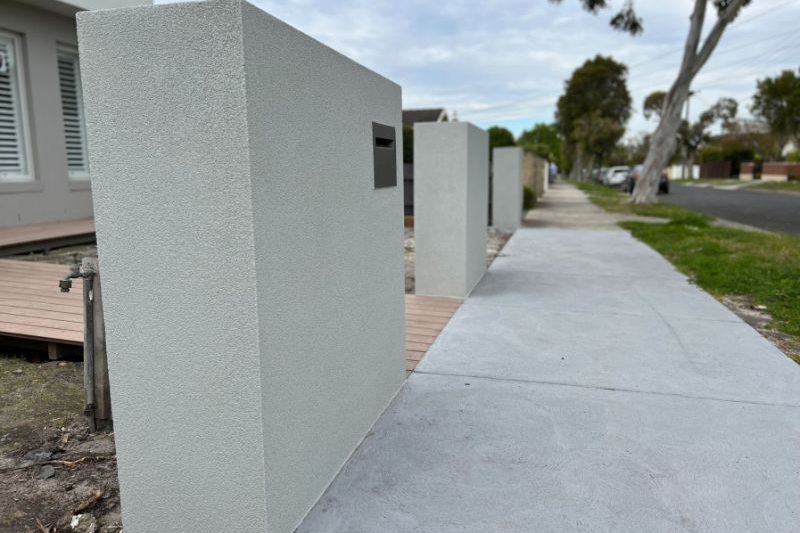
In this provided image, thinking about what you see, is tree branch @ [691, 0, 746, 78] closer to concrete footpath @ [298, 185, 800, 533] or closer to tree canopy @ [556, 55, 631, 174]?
concrete footpath @ [298, 185, 800, 533]

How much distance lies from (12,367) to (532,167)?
1903cm

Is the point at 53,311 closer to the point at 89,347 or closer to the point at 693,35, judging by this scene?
the point at 89,347

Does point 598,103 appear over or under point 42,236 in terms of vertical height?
over

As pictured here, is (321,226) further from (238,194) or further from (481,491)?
(481,491)

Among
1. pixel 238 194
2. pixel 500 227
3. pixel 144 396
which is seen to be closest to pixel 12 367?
pixel 144 396

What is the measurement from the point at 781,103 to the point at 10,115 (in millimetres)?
54375

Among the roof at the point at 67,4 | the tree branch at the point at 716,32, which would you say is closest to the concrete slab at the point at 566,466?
the roof at the point at 67,4

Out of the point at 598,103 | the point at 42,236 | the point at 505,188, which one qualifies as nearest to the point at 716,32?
the point at 505,188

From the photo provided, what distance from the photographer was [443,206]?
6402 mm

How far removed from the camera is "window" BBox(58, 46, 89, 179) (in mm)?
11094

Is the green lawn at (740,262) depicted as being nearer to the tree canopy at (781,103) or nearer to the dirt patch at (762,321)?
the dirt patch at (762,321)

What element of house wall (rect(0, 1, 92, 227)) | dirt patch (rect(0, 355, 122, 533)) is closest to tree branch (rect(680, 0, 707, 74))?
house wall (rect(0, 1, 92, 227))

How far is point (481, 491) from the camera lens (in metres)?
2.72

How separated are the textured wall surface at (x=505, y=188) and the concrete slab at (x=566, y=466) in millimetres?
9434
